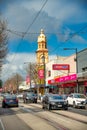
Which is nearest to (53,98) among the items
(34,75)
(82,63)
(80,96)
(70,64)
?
(80,96)

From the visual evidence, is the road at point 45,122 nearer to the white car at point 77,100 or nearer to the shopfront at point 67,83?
the white car at point 77,100

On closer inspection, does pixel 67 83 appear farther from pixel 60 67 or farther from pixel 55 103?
pixel 55 103

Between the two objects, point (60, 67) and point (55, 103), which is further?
point (60, 67)

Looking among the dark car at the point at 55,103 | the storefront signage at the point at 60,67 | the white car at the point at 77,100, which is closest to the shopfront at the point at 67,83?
the storefront signage at the point at 60,67

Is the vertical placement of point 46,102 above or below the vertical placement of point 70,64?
below

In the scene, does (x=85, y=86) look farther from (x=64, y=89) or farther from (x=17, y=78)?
(x=17, y=78)

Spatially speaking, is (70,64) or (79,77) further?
(70,64)

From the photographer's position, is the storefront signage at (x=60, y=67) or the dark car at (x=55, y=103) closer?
the dark car at (x=55, y=103)

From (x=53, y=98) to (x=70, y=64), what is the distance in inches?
2023

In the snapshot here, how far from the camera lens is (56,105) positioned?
37.7 metres

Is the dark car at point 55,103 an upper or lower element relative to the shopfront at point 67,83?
lower

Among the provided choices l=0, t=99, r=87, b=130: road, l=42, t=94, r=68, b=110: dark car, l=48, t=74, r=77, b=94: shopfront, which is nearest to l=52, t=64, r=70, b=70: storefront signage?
l=48, t=74, r=77, b=94: shopfront

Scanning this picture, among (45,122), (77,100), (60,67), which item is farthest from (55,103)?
(60,67)

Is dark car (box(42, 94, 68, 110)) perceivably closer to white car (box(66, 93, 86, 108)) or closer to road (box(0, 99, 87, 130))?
white car (box(66, 93, 86, 108))
